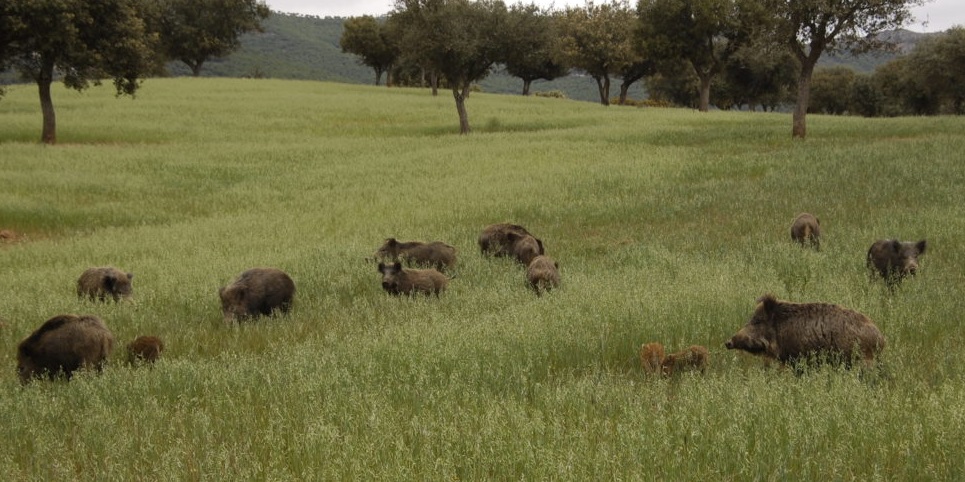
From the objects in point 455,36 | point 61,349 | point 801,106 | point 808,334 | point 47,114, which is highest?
point 455,36

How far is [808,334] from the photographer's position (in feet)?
21.0

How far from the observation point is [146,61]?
3616cm

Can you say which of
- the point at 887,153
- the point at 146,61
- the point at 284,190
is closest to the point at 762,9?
the point at 887,153

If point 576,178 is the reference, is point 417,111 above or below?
above

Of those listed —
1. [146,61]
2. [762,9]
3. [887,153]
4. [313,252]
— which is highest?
[762,9]

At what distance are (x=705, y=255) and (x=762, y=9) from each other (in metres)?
24.8

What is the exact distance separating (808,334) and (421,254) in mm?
8165

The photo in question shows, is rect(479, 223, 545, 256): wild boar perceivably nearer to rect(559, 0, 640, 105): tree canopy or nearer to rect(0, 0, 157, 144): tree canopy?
rect(0, 0, 157, 144): tree canopy

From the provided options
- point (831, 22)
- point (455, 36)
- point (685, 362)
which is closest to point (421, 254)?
point (685, 362)

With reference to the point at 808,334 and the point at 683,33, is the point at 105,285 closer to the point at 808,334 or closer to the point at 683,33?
the point at 808,334

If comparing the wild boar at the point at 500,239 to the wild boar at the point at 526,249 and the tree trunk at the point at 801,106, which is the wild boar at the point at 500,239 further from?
the tree trunk at the point at 801,106

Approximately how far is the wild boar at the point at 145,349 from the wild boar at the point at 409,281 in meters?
3.62

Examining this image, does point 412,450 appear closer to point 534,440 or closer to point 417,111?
point 534,440

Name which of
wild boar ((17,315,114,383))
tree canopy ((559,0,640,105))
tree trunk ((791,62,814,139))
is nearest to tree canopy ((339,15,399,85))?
tree canopy ((559,0,640,105))
